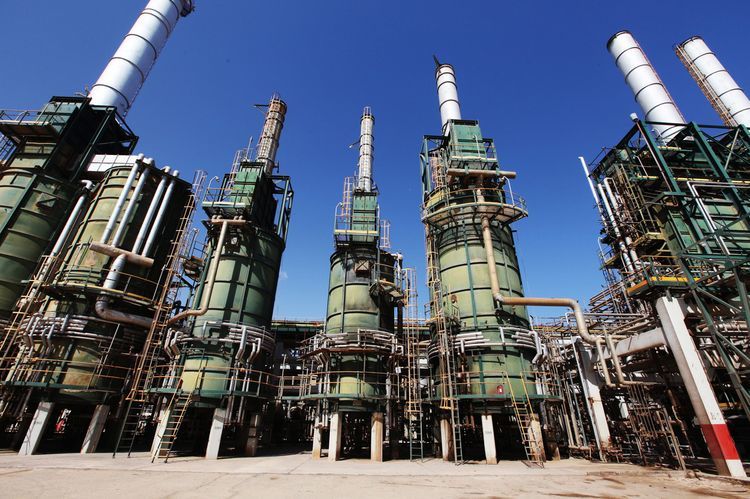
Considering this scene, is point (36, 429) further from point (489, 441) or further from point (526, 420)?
point (526, 420)

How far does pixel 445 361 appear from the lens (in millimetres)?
17328

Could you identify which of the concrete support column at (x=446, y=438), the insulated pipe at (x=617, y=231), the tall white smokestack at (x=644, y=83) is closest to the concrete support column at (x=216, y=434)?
the concrete support column at (x=446, y=438)

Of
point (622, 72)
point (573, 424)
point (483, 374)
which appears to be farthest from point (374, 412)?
point (622, 72)

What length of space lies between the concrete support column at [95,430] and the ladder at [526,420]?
751 inches

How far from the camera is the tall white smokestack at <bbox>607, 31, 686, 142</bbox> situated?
26672 millimetres

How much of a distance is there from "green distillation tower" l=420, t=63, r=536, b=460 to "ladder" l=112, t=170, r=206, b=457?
14325 mm

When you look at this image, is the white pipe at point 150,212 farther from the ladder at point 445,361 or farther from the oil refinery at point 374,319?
the ladder at point 445,361

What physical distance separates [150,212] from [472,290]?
62.6 ft

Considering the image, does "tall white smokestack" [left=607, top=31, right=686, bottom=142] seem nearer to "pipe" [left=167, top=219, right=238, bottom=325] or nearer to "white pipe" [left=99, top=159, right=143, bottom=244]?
"pipe" [left=167, top=219, right=238, bottom=325]

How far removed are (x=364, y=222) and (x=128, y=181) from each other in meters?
14.0

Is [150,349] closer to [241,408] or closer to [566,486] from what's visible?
[241,408]

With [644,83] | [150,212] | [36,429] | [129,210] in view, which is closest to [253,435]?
[36,429]

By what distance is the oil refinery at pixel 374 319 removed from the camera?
14922mm

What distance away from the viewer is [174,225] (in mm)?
23531
